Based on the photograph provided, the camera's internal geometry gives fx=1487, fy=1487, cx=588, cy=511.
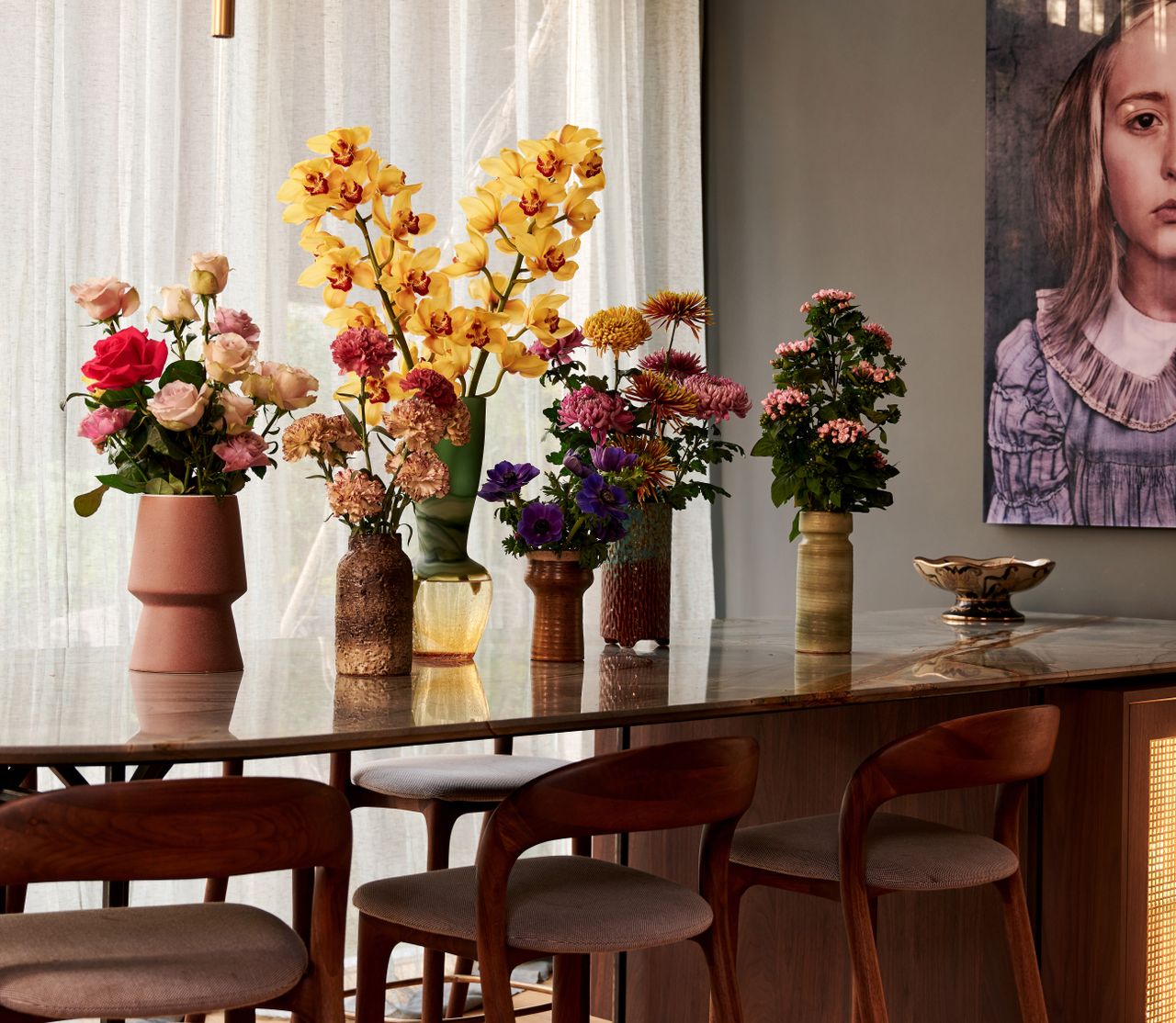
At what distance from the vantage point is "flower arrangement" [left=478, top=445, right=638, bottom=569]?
2.23 meters

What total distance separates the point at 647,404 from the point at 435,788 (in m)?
0.79

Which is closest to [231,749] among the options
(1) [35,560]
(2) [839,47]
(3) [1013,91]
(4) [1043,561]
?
(1) [35,560]

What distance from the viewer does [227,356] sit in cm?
197

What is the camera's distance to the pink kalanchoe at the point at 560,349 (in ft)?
7.82

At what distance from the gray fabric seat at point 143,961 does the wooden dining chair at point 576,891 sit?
0.24 meters

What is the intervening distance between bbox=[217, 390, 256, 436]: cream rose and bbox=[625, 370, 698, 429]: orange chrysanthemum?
688mm

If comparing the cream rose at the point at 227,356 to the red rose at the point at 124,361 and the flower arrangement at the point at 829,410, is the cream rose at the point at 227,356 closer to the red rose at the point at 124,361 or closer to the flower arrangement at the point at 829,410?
the red rose at the point at 124,361

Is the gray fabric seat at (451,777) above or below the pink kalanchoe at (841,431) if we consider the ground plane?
below

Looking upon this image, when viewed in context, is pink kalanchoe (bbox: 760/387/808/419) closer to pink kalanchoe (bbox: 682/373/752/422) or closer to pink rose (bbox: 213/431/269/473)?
pink kalanchoe (bbox: 682/373/752/422)

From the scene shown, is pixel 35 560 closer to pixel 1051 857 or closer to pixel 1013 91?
pixel 1051 857

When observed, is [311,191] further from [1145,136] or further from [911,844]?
[1145,136]

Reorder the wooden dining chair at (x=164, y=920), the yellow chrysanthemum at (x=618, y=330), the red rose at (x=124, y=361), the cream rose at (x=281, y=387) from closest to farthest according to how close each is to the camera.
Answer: the wooden dining chair at (x=164, y=920) < the red rose at (x=124, y=361) < the cream rose at (x=281, y=387) < the yellow chrysanthemum at (x=618, y=330)

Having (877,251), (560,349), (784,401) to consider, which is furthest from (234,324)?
(877,251)

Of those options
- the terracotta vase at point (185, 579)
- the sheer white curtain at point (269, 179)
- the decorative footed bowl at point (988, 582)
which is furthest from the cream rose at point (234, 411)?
the decorative footed bowl at point (988, 582)
